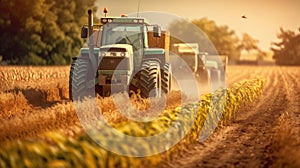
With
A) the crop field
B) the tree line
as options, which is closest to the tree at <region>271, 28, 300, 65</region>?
the tree line

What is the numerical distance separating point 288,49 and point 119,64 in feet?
234

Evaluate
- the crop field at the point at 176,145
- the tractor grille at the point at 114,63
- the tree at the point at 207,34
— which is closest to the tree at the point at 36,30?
the crop field at the point at 176,145

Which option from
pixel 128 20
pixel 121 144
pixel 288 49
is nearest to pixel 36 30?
pixel 128 20

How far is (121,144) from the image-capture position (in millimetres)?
6777

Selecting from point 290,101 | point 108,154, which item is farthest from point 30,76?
point 108,154

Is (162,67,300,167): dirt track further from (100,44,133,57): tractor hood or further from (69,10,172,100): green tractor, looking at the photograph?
(100,44,133,57): tractor hood

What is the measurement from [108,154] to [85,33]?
26.2ft

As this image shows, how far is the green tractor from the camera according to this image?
13.4 meters

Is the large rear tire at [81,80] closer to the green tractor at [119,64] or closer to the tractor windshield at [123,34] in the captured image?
the green tractor at [119,64]

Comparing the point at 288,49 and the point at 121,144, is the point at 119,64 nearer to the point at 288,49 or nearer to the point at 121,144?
the point at 121,144

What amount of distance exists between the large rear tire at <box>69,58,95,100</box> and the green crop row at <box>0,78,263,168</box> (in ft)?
14.3

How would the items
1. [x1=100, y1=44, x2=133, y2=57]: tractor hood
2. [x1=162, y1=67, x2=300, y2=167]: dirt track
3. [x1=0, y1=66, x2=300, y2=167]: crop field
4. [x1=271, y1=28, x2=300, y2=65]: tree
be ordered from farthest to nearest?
[x1=271, y1=28, x2=300, y2=65]: tree, [x1=100, y1=44, x2=133, y2=57]: tractor hood, [x1=162, y1=67, x2=300, y2=167]: dirt track, [x1=0, y1=66, x2=300, y2=167]: crop field

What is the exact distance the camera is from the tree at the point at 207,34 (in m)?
88.2

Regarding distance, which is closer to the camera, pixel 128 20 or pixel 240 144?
pixel 240 144
